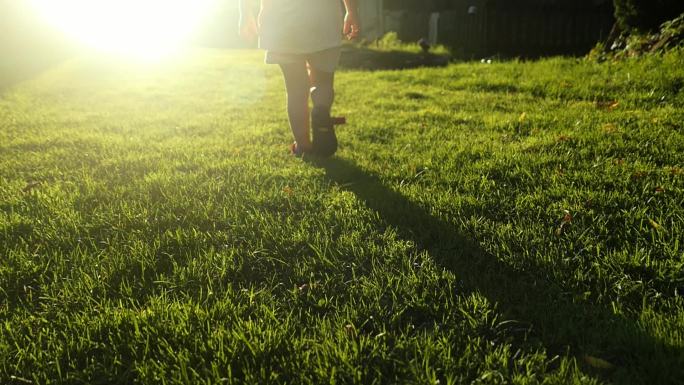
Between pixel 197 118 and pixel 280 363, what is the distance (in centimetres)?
475

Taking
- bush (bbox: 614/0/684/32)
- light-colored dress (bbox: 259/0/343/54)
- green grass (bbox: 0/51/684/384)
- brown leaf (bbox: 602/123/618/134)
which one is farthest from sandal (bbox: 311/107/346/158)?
bush (bbox: 614/0/684/32)

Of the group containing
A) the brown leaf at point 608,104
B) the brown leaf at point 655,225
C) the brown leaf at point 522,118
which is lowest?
the brown leaf at point 655,225

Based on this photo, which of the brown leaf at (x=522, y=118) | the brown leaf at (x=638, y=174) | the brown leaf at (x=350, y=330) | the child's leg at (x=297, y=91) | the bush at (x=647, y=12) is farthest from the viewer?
the bush at (x=647, y=12)

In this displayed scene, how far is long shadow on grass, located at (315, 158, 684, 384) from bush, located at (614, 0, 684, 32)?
22.2ft

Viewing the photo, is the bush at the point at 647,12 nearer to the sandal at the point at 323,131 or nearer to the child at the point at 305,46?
the child at the point at 305,46

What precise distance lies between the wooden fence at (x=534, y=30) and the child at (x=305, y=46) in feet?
29.2

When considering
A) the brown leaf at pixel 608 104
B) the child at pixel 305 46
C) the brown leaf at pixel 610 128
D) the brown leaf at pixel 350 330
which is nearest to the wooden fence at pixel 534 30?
the brown leaf at pixel 608 104

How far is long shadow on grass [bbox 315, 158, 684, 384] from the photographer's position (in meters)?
1.44

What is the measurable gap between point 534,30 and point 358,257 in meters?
11.7

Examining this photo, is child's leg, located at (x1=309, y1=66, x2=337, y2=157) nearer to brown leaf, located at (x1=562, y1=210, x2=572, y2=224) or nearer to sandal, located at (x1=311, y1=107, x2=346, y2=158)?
sandal, located at (x1=311, y1=107, x2=346, y2=158)

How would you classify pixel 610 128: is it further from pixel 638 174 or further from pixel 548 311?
pixel 548 311

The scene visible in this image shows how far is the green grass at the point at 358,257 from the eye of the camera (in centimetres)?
154

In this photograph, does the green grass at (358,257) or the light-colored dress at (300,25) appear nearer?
the green grass at (358,257)

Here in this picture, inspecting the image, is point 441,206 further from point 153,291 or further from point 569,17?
point 569,17
